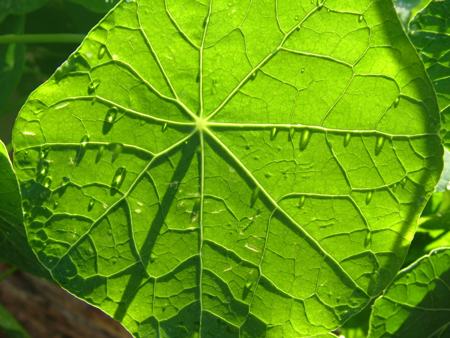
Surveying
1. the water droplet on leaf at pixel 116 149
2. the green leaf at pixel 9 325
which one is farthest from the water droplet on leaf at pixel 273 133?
the green leaf at pixel 9 325

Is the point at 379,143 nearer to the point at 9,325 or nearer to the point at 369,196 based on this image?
the point at 369,196

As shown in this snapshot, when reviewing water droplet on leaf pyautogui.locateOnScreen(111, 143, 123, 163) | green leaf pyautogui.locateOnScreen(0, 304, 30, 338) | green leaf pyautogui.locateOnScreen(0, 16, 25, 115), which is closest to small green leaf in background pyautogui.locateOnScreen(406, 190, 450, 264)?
water droplet on leaf pyautogui.locateOnScreen(111, 143, 123, 163)

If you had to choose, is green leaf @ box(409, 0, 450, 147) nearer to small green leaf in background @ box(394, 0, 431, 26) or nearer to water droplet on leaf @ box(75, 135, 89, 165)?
small green leaf in background @ box(394, 0, 431, 26)

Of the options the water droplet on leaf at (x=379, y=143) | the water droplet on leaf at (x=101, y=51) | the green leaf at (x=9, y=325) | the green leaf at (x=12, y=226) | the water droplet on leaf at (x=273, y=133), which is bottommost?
the green leaf at (x=9, y=325)

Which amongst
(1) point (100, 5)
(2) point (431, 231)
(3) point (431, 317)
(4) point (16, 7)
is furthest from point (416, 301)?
(4) point (16, 7)

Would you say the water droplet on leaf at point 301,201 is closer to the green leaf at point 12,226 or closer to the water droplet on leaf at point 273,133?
the water droplet on leaf at point 273,133
